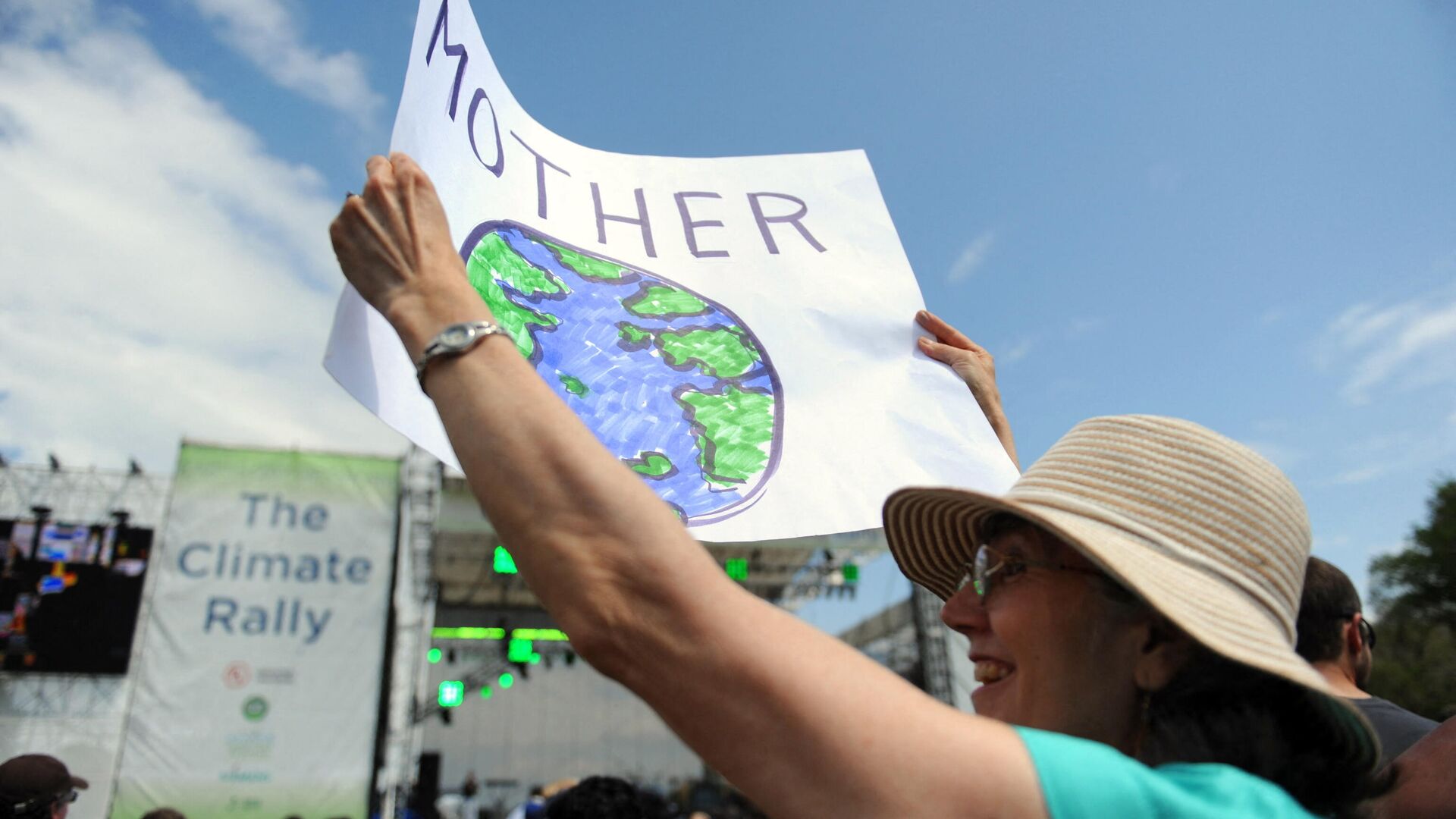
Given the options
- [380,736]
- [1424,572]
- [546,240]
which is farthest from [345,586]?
[1424,572]

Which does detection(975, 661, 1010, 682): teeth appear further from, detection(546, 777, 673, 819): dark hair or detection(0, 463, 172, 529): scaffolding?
detection(0, 463, 172, 529): scaffolding

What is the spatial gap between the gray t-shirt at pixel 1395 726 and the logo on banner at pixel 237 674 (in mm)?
9693

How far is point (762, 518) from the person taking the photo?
1373 mm

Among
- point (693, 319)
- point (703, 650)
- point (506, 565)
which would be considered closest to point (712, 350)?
point (693, 319)

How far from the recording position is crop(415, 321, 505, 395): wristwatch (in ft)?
2.52

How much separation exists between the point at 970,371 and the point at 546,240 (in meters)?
0.77

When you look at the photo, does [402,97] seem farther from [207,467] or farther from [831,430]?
[207,467]

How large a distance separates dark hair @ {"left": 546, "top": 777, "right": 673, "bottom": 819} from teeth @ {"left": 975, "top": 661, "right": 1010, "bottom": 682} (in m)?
1.57

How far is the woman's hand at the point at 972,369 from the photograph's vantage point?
5.42 ft

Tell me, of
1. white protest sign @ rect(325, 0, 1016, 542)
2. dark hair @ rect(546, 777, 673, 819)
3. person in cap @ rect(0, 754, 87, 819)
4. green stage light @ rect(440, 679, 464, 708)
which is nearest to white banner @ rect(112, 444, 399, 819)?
person in cap @ rect(0, 754, 87, 819)

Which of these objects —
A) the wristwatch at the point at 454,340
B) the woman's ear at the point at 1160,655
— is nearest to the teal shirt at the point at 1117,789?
the woman's ear at the point at 1160,655

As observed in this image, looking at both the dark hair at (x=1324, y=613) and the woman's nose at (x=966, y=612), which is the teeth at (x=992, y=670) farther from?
the dark hair at (x=1324, y=613)

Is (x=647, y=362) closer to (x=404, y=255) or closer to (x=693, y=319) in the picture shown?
(x=693, y=319)

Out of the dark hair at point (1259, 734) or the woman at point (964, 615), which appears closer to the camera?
the woman at point (964, 615)
